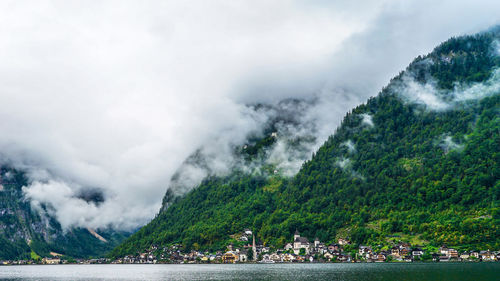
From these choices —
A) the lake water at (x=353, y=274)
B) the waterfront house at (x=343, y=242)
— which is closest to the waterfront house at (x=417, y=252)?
the lake water at (x=353, y=274)

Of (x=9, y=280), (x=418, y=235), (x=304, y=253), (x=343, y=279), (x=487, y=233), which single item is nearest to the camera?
(x=343, y=279)

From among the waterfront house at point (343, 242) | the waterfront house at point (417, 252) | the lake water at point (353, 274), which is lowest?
the lake water at point (353, 274)

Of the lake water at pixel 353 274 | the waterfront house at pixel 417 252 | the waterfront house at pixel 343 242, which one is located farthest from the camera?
the waterfront house at pixel 343 242

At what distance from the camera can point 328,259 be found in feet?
603

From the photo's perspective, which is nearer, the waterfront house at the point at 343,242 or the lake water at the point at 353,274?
the lake water at the point at 353,274

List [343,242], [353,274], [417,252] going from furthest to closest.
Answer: [343,242] → [417,252] → [353,274]

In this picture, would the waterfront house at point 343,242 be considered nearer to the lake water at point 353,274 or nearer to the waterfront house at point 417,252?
the waterfront house at point 417,252

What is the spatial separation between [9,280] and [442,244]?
135m

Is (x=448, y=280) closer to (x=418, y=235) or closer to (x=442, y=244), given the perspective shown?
(x=442, y=244)

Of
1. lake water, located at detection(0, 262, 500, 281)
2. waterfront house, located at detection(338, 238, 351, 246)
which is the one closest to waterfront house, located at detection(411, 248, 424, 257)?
lake water, located at detection(0, 262, 500, 281)

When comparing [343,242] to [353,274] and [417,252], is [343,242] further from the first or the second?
[353,274]

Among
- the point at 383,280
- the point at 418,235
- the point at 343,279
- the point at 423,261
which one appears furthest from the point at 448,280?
the point at 418,235

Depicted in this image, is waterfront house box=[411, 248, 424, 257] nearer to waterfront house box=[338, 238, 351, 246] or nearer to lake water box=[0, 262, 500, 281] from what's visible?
lake water box=[0, 262, 500, 281]

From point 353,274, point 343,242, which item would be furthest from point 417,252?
point 353,274
